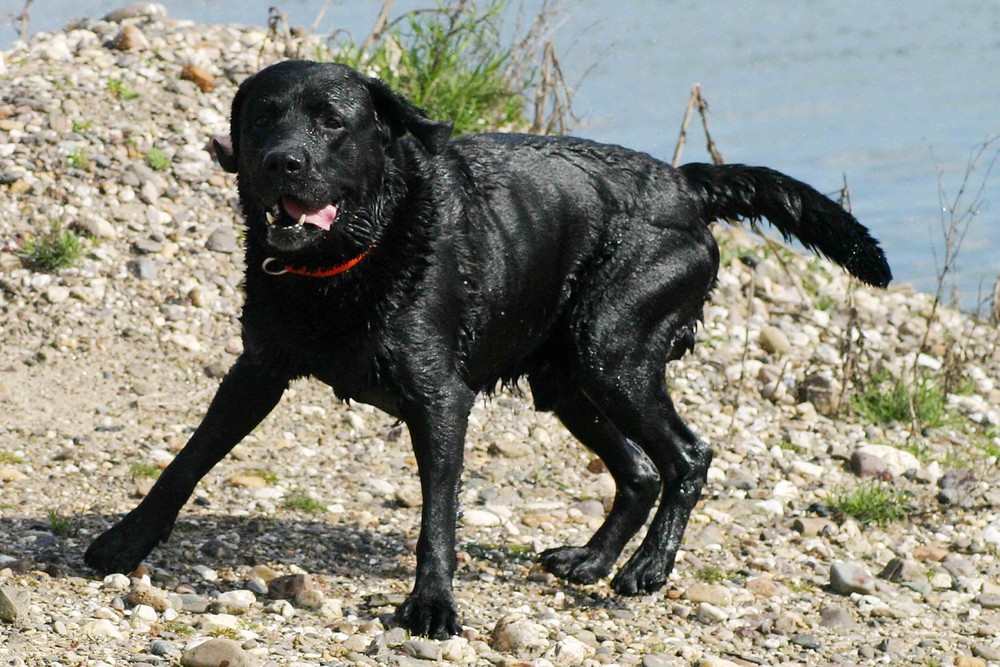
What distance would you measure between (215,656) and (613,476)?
202 centimetres

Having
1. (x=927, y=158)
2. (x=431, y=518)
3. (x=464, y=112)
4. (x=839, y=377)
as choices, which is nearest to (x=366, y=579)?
(x=431, y=518)

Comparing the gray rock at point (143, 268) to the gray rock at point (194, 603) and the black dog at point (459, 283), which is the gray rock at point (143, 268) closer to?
the black dog at point (459, 283)

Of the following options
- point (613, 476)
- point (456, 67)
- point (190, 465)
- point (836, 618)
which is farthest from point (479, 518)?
point (456, 67)

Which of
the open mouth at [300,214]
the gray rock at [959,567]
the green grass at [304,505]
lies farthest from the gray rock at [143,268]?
the gray rock at [959,567]

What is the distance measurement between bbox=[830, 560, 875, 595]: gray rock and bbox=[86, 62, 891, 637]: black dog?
0.59m

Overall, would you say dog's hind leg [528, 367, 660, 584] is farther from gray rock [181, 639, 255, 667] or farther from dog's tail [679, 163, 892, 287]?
gray rock [181, 639, 255, 667]

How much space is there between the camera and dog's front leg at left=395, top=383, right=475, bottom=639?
14.9 ft

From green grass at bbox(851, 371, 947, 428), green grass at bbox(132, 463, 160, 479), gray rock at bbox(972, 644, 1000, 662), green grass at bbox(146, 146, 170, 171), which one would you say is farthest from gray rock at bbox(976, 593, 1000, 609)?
green grass at bbox(146, 146, 170, 171)

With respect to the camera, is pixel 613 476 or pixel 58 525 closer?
pixel 58 525

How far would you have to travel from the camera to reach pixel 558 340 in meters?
5.25

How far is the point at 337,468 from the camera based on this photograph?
627 cm

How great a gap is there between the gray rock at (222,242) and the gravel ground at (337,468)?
0.02m

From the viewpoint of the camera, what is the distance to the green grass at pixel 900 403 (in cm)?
731

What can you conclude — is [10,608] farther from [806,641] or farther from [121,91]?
[121,91]
